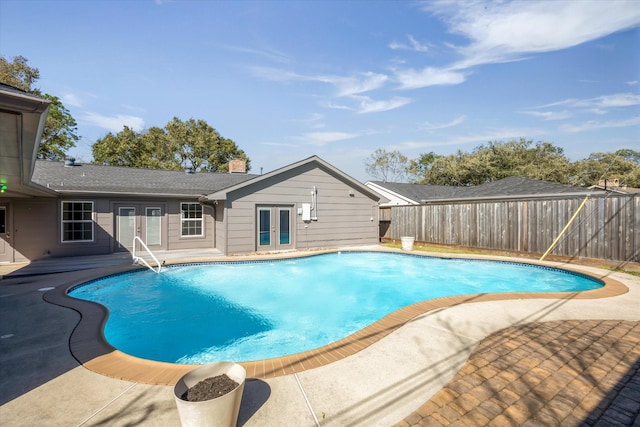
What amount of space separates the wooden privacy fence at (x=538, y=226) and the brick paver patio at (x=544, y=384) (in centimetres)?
655

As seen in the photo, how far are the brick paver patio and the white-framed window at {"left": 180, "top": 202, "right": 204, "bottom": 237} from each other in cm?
1184

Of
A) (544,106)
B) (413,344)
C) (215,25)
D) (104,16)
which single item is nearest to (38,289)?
(413,344)

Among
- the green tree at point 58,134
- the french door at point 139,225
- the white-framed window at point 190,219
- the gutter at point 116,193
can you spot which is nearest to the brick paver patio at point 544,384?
the gutter at point 116,193

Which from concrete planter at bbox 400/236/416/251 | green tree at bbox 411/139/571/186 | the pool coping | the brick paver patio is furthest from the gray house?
green tree at bbox 411/139/571/186

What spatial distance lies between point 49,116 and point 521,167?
46154mm

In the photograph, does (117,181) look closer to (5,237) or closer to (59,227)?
(59,227)

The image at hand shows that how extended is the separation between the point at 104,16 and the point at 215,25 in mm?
3444

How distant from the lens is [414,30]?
1211 centimetres

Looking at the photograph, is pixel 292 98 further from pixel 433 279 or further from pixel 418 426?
pixel 418 426

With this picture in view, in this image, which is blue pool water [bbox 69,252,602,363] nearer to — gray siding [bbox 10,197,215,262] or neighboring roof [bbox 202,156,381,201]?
neighboring roof [bbox 202,156,381,201]

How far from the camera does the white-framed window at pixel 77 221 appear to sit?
413 inches

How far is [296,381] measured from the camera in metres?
2.82

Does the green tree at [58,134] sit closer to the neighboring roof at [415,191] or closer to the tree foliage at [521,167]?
the neighboring roof at [415,191]

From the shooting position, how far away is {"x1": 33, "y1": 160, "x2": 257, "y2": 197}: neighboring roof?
10.4 m
